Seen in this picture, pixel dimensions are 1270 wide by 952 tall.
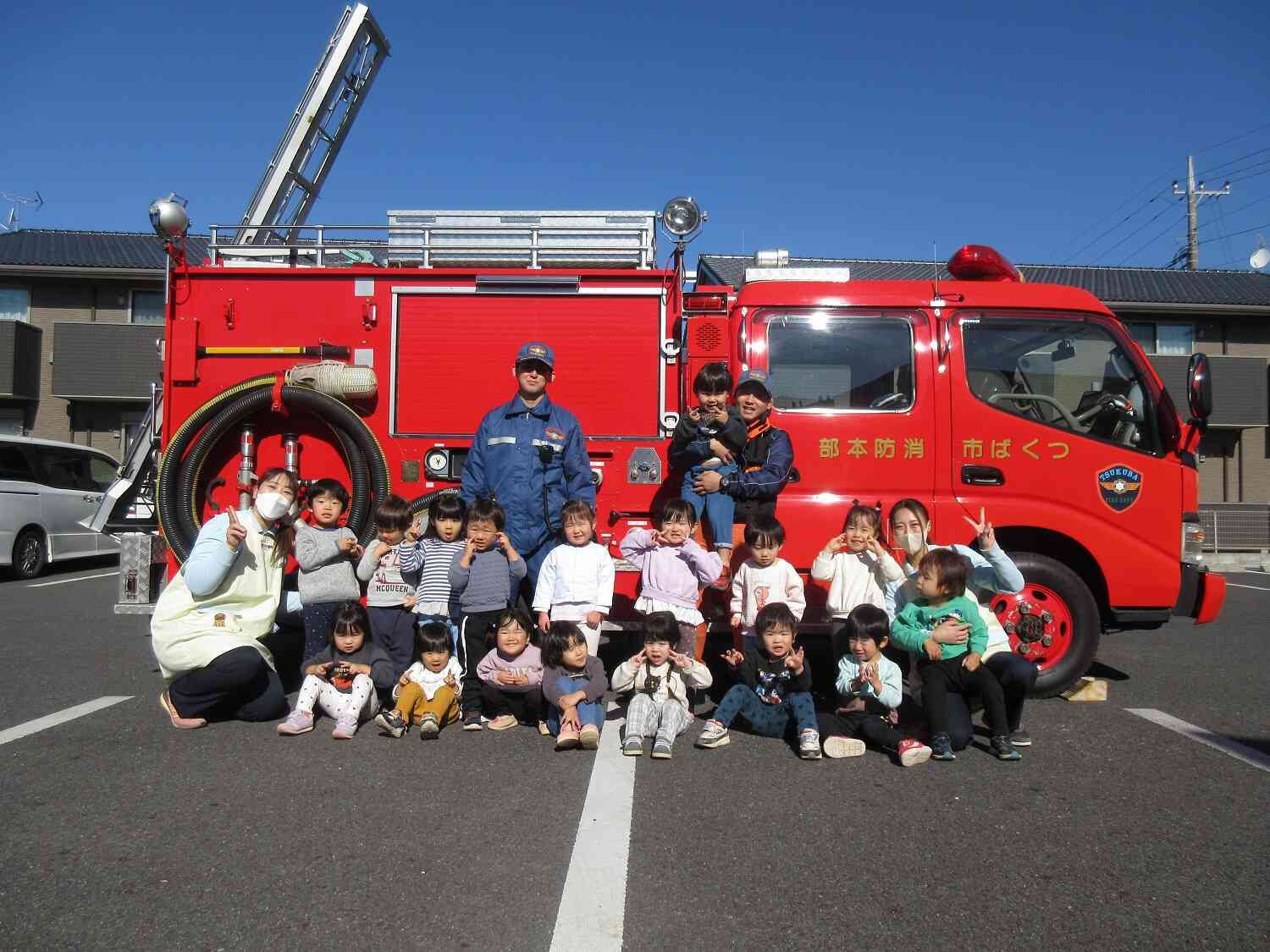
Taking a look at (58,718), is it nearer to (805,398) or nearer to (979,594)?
(805,398)

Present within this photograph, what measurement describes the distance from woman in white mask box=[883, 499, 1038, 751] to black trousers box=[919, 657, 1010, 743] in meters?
0.04

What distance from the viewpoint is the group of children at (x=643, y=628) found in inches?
167

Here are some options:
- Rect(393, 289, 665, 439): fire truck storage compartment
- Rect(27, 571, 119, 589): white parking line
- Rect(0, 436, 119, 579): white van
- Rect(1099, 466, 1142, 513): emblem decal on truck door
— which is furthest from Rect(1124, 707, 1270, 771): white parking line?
Rect(0, 436, 119, 579): white van

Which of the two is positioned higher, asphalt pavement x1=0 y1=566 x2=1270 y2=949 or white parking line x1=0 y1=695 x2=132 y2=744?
white parking line x1=0 y1=695 x2=132 y2=744

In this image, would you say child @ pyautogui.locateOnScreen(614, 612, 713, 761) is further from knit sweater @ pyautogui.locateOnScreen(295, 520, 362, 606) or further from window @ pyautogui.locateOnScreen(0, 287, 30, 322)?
window @ pyautogui.locateOnScreen(0, 287, 30, 322)

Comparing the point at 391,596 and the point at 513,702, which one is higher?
the point at 391,596

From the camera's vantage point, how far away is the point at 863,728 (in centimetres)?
425

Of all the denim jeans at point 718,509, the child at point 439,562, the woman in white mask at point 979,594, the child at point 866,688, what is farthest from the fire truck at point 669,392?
the child at point 866,688

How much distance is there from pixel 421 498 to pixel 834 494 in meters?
2.47

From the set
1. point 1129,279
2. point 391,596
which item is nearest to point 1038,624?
point 391,596

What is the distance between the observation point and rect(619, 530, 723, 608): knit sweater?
4.68 meters

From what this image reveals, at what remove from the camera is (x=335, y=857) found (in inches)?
115

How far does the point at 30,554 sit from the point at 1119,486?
1208 centimetres

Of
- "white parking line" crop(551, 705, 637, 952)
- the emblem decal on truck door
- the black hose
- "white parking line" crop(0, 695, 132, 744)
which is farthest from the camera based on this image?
the black hose
